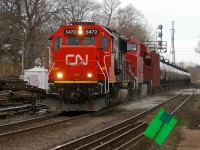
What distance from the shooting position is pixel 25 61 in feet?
142

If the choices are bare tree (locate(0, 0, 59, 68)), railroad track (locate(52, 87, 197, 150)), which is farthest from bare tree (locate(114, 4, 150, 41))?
railroad track (locate(52, 87, 197, 150))

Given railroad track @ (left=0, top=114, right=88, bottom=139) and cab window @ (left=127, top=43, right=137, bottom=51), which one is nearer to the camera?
railroad track @ (left=0, top=114, right=88, bottom=139)

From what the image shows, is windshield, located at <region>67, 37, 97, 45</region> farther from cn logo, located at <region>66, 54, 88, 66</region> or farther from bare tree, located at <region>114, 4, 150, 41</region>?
bare tree, located at <region>114, 4, 150, 41</region>

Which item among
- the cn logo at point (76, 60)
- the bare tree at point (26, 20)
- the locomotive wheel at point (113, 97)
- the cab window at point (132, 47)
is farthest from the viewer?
the bare tree at point (26, 20)

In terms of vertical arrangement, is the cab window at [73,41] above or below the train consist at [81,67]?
above

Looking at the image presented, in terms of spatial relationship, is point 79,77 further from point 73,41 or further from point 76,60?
point 73,41

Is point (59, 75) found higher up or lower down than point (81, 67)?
lower down

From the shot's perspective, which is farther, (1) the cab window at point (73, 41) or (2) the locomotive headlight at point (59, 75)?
(1) the cab window at point (73, 41)

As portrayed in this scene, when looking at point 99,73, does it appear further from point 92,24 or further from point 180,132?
point 180,132

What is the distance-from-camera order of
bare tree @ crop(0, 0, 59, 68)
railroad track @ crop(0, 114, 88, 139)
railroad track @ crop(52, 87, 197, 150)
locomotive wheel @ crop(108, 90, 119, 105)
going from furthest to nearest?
bare tree @ crop(0, 0, 59, 68) < locomotive wheel @ crop(108, 90, 119, 105) < railroad track @ crop(0, 114, 88, 139) < railroad track @ crop(52, 87, 197, 150)

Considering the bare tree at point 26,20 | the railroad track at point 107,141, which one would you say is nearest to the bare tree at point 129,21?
the bare tree at point 26,20

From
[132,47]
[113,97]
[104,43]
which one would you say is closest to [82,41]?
[104,43]

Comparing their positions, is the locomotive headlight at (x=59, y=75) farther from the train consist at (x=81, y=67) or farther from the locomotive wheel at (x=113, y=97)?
the locomotive wheel at (x=113, y=97)

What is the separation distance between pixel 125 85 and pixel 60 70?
5476mm
